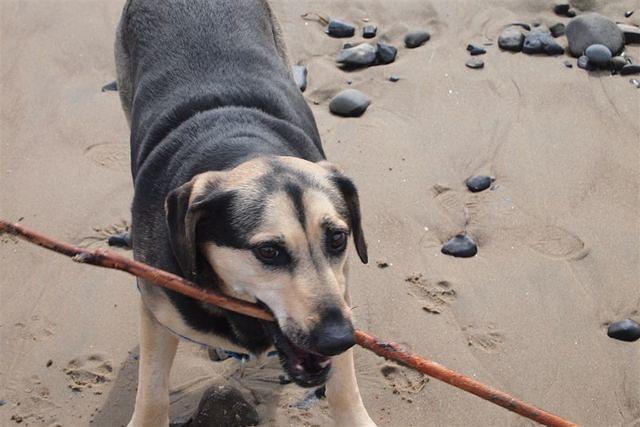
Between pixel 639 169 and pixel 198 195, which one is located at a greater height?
pixel 198 195

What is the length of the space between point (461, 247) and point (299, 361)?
212 centimetres

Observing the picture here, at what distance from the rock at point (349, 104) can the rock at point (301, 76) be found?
0.98 ft

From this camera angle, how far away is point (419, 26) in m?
7.41

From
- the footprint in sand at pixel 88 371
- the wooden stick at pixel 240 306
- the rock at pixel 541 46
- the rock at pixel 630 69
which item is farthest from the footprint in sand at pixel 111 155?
the rock at pixel 630 69

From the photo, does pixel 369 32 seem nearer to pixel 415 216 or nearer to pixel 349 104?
pixel 349 104

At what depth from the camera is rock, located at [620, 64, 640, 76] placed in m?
6.79

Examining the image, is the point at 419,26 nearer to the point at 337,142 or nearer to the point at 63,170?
the point at 337,142

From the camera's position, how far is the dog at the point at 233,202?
11.2 ft

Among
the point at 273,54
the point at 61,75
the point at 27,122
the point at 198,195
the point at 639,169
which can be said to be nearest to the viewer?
the point at 198,195

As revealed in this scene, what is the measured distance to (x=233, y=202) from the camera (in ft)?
11.6

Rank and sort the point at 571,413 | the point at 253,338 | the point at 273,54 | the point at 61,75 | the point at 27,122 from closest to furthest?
the point at 253,338 → the point at 571,413 → the point at 273,54 → the point at 27,122 → the point at 61,75

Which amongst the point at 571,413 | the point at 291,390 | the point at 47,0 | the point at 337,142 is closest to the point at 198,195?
the point at 291,390

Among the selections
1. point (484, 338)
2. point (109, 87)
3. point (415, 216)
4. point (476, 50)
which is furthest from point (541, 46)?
point (109, 87)

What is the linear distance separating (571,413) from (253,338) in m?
1.78
